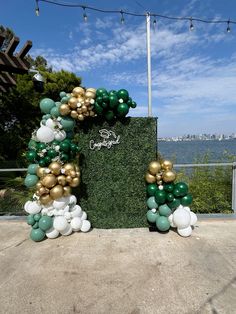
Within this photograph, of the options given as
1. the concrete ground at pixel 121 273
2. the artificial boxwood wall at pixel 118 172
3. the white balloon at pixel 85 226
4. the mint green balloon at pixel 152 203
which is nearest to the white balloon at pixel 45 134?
the artificial boxwood wall at pixel 118 172

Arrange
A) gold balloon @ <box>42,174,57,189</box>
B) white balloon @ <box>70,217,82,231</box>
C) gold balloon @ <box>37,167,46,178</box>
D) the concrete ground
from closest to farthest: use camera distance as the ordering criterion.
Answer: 1. the concrete ground
2. gold balloon @ <box>42,174,57,189</box>
3. gold balloon @ <box>37,167,46,178</box>
4. white balloon @ <box>70,217,82,231</box>

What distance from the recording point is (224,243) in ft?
14.1

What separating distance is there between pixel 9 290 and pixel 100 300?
3.82ft

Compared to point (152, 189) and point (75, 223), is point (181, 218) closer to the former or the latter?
point (152, 189)

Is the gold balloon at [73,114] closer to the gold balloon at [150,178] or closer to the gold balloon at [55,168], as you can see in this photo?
the gold balloon at [55,168]

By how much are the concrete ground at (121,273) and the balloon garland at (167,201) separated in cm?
23

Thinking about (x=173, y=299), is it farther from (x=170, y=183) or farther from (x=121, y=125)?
(x=121, y=125)

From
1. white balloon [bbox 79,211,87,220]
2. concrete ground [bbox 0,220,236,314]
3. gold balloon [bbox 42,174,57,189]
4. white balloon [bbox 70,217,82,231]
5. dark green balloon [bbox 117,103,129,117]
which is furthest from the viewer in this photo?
white balloon [bbox 79,211,87,220]

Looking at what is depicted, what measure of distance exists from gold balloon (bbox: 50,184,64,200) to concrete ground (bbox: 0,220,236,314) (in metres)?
0.79

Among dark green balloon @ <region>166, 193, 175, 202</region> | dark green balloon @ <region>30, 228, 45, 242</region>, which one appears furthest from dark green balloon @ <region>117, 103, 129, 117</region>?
dark green balloon @ <region>30, 228, 45, 242</region>

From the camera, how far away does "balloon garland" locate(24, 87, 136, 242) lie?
456 cm

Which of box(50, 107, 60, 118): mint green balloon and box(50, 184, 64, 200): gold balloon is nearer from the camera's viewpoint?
box(50, 184, 64, 200): gold balloon

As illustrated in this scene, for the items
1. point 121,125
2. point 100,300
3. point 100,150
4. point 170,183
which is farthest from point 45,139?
point 100,300

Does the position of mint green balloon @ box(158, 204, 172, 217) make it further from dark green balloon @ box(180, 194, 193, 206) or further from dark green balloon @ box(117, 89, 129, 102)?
dark green balloon @ box(117, 89, 129, 102)
